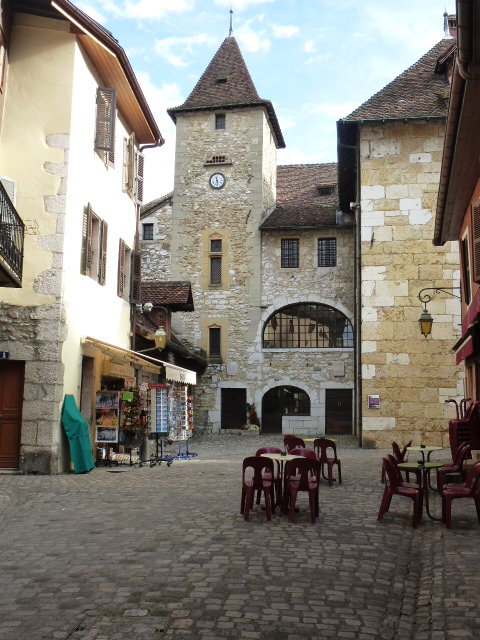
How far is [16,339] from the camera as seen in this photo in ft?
38.3

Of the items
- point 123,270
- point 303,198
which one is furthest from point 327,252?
point 123,270

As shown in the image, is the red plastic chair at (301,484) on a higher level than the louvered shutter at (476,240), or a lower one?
lower

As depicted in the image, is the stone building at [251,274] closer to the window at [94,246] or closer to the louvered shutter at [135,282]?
the louvered shutter at [135,282]

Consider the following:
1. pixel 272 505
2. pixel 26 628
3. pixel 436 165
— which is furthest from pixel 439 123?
pixel 26 628

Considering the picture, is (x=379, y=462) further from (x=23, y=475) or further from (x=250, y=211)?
(x=250, y=211)

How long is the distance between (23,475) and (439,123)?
1492 cm

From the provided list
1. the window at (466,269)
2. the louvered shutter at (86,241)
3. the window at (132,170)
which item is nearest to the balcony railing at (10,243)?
the louvered shutter at (86,241)

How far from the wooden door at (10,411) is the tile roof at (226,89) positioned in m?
20.3

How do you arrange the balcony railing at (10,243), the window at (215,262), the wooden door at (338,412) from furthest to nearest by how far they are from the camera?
the window at (215,262) → the wooden door at (338,412) → the balcony railing at (10,243)

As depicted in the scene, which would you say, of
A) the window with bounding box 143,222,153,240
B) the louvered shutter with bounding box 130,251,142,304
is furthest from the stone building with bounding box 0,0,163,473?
the window with bounding box 143,222,153,240

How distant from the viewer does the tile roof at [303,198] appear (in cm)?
2802

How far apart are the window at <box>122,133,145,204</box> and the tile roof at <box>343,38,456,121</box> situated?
6.25 m

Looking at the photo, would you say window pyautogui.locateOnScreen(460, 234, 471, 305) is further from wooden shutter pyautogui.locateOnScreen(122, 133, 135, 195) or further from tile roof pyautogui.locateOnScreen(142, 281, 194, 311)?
tile roof pyautogui.locateOnScreen(142, 281, 194, 311)

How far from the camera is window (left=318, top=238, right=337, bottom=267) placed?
27.6m
